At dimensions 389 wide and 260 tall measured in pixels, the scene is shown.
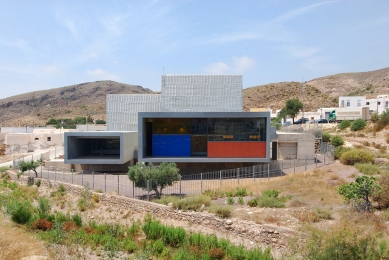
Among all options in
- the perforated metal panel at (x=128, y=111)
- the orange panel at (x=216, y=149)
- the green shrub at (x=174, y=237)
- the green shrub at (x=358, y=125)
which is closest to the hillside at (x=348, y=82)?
the green shrub at (x=358, y=125)

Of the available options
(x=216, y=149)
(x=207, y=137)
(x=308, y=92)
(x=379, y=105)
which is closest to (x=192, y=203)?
(x=216, y=149)

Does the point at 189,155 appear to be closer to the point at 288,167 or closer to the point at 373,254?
the point at 288,167

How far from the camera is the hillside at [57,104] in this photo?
111 metres

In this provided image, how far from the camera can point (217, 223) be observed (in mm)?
15312

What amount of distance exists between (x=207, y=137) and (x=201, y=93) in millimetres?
6632

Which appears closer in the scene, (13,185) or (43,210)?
(43,210)

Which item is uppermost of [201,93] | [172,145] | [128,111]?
[201,93]

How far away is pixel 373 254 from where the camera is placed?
8.79 meters

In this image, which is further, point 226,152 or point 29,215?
point 226,152

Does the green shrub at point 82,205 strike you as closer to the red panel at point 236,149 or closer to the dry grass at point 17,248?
the dry grass at point 17,248

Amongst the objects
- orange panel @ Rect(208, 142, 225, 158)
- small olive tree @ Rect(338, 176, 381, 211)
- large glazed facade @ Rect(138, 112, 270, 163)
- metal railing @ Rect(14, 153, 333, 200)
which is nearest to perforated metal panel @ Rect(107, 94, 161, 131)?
large glazed facade @ Rect(138, 112, 270, 163)

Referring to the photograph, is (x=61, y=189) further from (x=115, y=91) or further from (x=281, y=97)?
(x=115, y=91)

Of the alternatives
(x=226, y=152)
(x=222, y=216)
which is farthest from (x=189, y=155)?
(x=222, y=216)

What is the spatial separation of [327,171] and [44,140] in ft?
127
